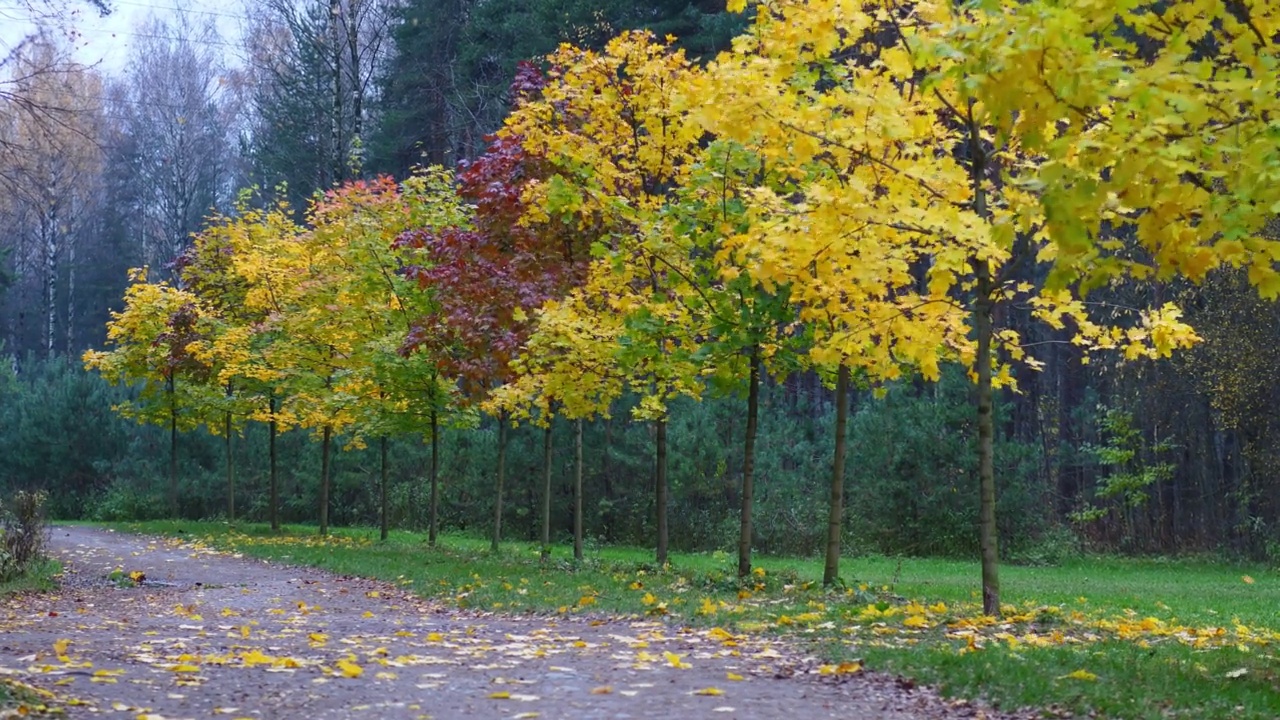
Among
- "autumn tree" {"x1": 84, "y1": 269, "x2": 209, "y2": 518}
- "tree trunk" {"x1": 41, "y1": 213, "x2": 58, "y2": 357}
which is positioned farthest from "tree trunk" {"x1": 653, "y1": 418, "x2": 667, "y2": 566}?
"tree trunk" {"x1": 41, "y1": 213, "x2": 58, "y2": 357}

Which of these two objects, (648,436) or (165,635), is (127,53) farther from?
(165,635)

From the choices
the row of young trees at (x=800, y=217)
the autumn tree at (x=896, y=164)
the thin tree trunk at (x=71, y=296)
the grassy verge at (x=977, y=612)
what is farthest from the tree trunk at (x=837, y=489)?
the thin tree trunk at (x=71, y=296)

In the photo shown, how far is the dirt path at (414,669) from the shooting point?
5.86 m

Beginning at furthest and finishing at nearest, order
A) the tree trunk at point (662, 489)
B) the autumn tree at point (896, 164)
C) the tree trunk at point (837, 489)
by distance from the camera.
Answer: the tree trunk at point (662, 489), the tree trunk at point (837, 489), the autumn tree at point (896, 164)

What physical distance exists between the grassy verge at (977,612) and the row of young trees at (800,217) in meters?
1.07

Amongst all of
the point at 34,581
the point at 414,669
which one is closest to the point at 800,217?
the point at 414,669

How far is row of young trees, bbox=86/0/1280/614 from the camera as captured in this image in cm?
578

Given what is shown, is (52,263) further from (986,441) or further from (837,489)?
(986,441)

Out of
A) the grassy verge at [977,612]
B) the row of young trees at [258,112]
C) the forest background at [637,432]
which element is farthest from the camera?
the row of young trees at [258,112]

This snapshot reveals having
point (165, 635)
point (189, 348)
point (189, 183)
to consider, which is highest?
point (189, 183)

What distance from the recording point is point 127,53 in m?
50.1

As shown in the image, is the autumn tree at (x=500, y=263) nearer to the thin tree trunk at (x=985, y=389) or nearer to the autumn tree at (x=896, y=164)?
the autumn tree at (x=896, y=164)

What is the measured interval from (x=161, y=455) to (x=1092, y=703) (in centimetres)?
3417

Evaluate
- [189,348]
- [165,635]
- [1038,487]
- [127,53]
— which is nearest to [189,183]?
[127,53]
